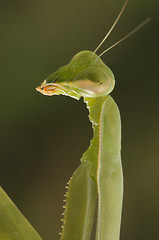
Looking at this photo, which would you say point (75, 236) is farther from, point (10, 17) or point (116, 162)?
point (10, 17)

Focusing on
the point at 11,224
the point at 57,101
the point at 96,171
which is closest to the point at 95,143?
the point at 96,171

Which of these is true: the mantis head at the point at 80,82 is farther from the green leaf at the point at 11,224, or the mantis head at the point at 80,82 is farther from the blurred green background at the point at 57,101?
the blurred green background at the point at 57,101

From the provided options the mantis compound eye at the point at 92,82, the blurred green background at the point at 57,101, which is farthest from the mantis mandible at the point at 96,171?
the blurred green background at the point at 57,101

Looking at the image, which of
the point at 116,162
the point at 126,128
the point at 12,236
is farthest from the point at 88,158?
the point at 126,128

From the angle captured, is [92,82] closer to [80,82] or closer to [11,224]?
[80,82]

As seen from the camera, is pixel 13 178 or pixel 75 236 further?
pixel 13 178

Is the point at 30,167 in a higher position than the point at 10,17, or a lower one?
lower
